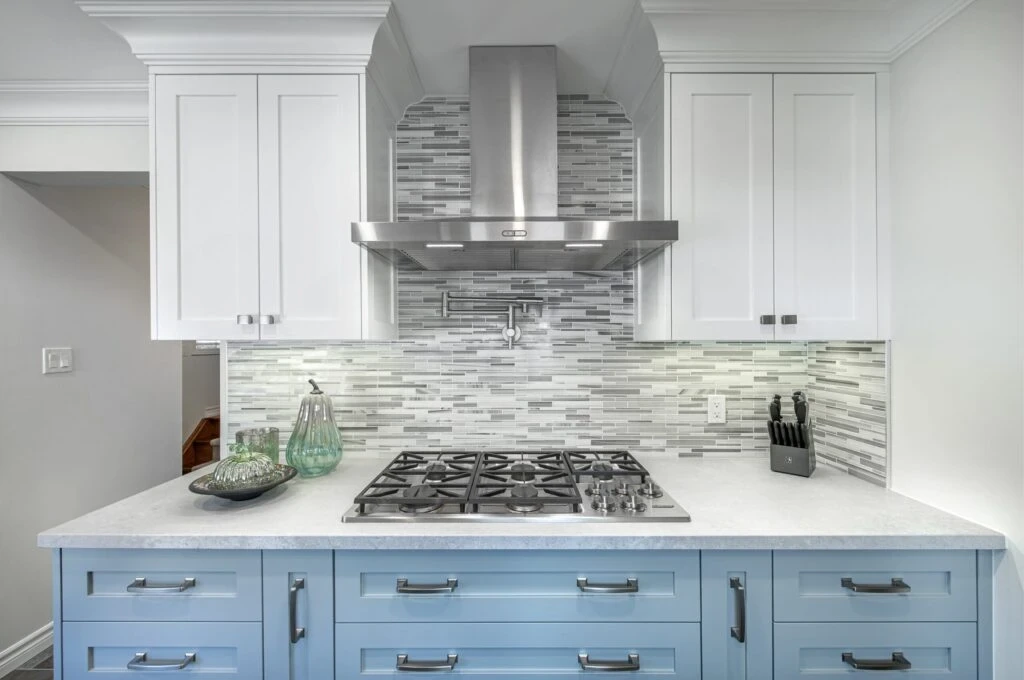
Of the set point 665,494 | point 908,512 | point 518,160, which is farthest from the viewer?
point 518,160

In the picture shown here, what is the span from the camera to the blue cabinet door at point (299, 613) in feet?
4.08

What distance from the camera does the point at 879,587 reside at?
4.05 feet

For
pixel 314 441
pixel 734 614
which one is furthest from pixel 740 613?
pixel 314 441

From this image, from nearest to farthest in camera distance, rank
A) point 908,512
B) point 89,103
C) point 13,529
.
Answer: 1. point 908,512
2. point 89,103
3. point 13,529

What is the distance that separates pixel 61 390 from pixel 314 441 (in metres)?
1.81

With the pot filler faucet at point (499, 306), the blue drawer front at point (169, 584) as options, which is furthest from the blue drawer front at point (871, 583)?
the blue drawer front at point (169, 584)

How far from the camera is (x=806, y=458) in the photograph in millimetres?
1704

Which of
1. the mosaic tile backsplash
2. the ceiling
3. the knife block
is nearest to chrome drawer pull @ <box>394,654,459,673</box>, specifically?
the mosaic tile backsplash

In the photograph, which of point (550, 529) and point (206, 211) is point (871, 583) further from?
point (206, 211)

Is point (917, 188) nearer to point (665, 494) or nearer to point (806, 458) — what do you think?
point (806, 458)

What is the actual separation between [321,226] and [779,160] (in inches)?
61.8

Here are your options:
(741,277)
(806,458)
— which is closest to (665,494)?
(806,458)

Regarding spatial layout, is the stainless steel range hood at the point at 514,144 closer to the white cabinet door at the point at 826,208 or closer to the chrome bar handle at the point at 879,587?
the white cabinet door at the point at 826,208

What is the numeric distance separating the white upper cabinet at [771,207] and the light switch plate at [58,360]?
303cm
